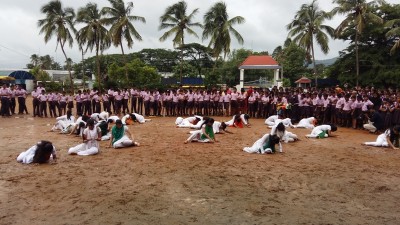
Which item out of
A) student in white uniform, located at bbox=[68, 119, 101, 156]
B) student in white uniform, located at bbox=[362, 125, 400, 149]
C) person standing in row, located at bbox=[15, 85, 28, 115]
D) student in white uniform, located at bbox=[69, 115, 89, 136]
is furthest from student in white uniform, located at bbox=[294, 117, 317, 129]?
person standing in row, located at bbox=[15, 85, 28, 115]

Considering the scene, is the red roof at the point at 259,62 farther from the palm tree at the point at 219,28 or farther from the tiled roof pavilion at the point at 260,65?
the palm tree at the point at 219,28

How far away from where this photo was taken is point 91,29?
29812 millimetres

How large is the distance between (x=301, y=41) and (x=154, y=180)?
26.3 metres

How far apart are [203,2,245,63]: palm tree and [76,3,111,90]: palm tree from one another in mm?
8707

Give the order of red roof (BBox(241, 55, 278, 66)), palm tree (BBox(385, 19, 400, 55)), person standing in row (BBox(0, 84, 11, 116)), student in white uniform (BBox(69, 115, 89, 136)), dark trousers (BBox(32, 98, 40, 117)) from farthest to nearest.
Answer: red roof (BBox(241, 55, 278, 66)) < palm tree (BBox(385, 19, 400, 55)) < dark trousers (BBox(32, 98, 40, 117)) < person standing in row (BBox(0, 84, 11, 116)) < student in white uniform (BBox(69, 115, 89, 136))

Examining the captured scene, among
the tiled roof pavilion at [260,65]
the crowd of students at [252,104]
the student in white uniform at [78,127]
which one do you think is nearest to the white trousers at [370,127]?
the crowd of students at [252,104]

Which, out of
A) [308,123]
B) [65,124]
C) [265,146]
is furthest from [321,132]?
[65,124]

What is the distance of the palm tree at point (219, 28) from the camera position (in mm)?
30188

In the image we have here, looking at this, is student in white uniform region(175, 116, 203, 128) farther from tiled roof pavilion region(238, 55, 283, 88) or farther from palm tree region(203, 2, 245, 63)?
tiled roof pavilion region(238, 55, 283, 88)

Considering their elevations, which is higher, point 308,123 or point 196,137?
point 308,123

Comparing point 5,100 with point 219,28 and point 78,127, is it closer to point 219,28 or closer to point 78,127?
point 78,127

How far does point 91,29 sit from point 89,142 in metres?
22.1

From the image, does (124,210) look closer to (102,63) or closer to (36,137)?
(36,137)

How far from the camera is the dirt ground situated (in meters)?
→ 5.75
